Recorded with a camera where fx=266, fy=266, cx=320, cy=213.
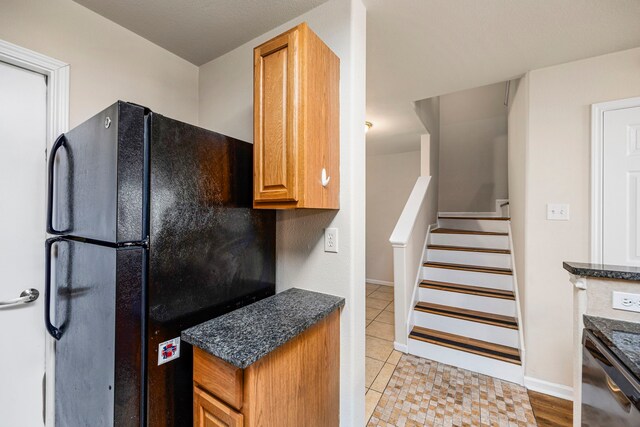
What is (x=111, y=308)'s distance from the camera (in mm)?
905

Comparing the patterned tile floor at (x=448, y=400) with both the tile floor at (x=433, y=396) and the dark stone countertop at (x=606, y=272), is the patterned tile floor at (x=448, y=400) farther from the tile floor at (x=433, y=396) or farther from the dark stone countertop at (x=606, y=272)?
the dark stone countertop at (x=606, y=272)

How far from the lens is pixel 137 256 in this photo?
3.05 ft

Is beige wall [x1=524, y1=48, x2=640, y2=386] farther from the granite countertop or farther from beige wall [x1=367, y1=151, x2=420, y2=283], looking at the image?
beige wall [x1=367, y1=151, x2=420, y2=283]

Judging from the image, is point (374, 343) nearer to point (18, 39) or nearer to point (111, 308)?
point (111, 308)

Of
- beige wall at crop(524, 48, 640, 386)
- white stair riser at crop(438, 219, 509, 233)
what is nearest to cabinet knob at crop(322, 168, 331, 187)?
beige wall at crop(524, 48, 640, 386)

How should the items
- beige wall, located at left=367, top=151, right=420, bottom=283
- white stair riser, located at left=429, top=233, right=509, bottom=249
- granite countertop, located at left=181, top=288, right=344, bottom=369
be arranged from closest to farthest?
granite countertop, located at left=181, top=288, right=344, bottom=369 < white stair riser, located at left=429, top=233, right=509, bottom=249 < beige wall, located at left=367, top=151, right=420, bottom=283

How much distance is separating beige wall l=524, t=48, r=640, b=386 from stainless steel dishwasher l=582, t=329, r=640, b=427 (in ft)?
3.89

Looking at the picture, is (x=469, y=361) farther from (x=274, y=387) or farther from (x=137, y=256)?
(x=137, y=256)

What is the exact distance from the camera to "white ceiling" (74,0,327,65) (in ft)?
4.69

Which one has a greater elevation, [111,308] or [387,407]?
[111,308]

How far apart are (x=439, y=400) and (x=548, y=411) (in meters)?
0.70

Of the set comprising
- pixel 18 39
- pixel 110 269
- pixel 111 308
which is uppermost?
pixel 18 39

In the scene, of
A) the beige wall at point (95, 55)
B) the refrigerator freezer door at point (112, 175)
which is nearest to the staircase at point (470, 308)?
the refrigerator freezer door at point (112, 175)

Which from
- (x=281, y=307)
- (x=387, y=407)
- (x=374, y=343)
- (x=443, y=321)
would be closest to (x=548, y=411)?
(x=443, y=321)
